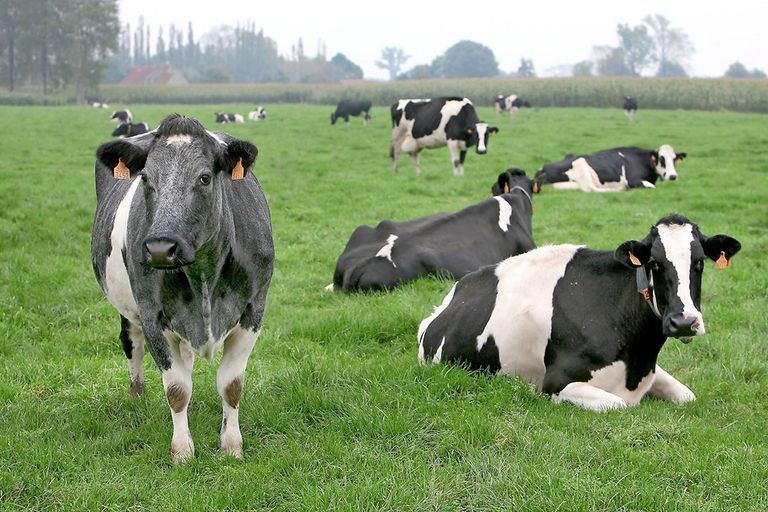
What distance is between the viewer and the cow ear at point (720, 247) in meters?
5.08

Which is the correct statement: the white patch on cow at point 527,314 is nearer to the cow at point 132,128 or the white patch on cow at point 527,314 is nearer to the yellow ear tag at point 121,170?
the yellow ear tag at point 121,170

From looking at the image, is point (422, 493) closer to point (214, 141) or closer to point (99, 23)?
point (214, 141)

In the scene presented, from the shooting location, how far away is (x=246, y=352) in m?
4.78

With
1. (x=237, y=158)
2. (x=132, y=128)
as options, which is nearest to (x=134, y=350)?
(x=237, y=158)

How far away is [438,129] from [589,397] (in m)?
14.8

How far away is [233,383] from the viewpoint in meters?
4.69

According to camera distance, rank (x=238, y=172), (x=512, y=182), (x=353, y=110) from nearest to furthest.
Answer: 1. (x=238, y=172)
2. (x=512, y=182)
3. (x=353, y=110)

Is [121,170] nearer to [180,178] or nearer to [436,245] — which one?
[180,178]

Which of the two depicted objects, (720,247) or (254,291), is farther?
(720,247)

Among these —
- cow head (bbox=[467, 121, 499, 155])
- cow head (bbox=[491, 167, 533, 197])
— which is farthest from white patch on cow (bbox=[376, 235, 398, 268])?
cow head (bbox=[467, 121, 499, 155])

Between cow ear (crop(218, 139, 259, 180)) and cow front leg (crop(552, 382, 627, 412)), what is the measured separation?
8.26 ft

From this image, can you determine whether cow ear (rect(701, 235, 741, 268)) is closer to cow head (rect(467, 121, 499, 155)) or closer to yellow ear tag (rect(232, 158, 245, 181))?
yellow ear tag (rect(232, 158, 245, 181))

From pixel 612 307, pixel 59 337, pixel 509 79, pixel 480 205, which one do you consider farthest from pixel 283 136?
pixel 509 79

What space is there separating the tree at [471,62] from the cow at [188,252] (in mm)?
142798
